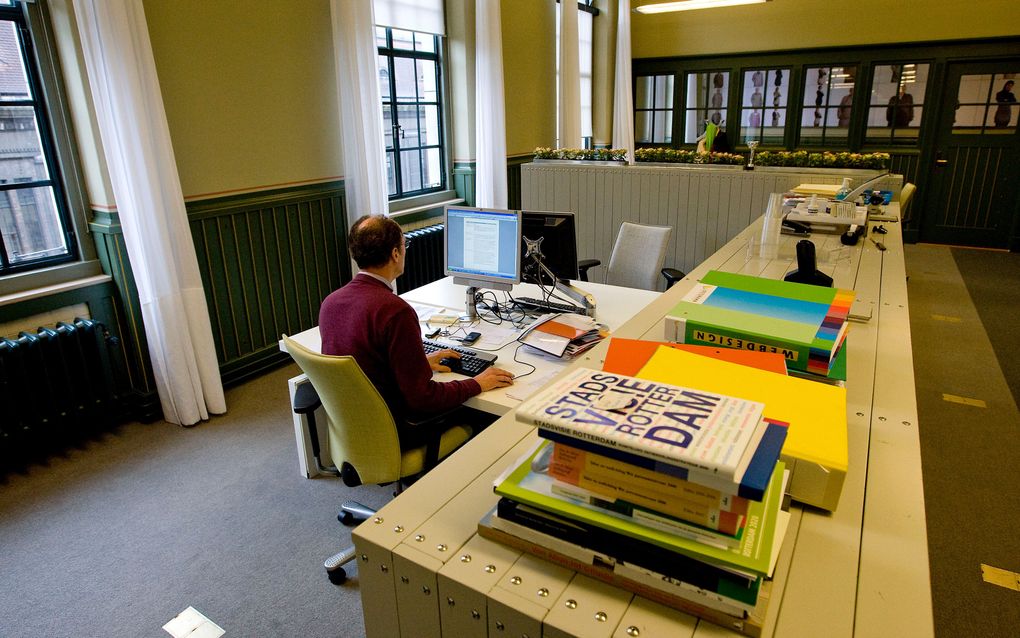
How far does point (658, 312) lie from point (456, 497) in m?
1.15

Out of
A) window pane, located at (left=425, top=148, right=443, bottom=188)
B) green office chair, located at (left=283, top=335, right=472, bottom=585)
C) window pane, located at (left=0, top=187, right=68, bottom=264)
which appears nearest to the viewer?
green office chair, located at (left=283, top=335, right=472, bottom=585)

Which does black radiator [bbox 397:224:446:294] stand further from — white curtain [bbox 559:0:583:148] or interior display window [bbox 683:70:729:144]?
interior display window [bbox 683:70:729:144]

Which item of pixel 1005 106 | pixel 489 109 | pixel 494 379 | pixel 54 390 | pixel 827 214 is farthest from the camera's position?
pixel 1005 106

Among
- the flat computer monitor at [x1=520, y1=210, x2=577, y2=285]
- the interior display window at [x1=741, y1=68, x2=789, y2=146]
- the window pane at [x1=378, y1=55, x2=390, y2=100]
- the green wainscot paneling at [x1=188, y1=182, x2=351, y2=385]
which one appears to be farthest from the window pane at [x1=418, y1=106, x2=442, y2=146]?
the interior display window at [x1=741, y1=68, x2=789, y2=146]

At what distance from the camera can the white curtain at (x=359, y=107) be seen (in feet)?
13.2

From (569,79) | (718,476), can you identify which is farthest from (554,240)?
(569,79)

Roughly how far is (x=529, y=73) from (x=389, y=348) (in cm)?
517

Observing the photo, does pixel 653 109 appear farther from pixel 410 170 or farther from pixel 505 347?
pixel 505 347

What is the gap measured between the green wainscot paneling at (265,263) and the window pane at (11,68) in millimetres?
891

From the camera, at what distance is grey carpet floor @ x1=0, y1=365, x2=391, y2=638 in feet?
6.96

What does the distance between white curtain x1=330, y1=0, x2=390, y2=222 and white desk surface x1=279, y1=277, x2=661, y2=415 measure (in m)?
1.32

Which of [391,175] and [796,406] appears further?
[391,175]

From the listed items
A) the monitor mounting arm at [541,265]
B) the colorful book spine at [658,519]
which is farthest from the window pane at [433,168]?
the colorful book spine at [658,519]

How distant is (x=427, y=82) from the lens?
5328 mm
